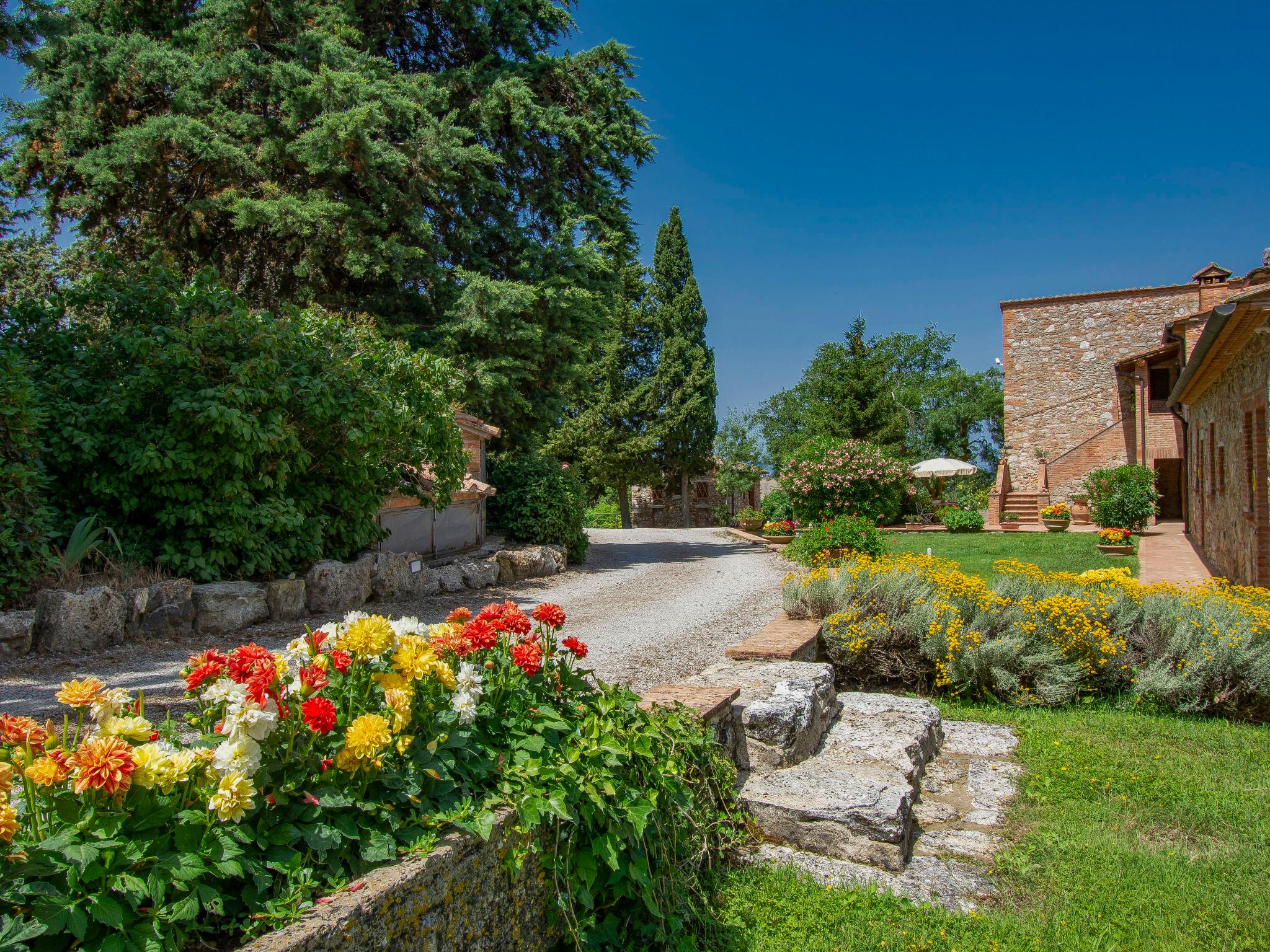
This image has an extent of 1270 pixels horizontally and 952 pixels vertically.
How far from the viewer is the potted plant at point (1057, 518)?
19.8 meters

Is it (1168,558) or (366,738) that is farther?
(1168,558)

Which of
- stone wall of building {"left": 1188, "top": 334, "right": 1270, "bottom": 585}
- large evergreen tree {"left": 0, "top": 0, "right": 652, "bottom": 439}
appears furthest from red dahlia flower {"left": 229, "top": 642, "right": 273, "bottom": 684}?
Result: large evergreen tree {"left": 0, "top": 0, "right": 652, "bottom": 439}

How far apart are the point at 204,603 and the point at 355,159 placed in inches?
315

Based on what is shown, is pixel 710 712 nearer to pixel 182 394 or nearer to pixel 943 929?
pixel 943 929

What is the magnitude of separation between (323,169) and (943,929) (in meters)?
12.8

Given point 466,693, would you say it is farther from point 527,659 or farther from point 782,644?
point 782,644

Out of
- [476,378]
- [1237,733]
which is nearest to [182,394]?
[476,378]

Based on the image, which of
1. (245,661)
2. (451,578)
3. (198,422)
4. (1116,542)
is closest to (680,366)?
(1116,542)

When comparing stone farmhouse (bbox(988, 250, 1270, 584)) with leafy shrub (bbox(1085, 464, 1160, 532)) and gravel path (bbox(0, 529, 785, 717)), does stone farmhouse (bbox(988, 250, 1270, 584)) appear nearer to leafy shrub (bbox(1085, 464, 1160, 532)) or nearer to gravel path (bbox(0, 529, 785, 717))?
leafy shrub (bbox(1085, 464, 1160, 532))

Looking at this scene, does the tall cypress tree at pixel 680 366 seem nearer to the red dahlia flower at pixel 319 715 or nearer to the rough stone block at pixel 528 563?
the rough stone block at pixel 528 563

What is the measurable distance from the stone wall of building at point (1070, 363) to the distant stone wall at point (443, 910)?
2588 centimetres

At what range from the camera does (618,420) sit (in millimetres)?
29781

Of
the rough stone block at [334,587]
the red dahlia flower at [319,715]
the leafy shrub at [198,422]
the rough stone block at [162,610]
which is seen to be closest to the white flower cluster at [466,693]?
the red dahlia flower at [319,715]

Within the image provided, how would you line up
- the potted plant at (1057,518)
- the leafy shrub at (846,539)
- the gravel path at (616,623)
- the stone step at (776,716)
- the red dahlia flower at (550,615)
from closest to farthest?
the red dahlia flower at (550,615) → the stone step at (776,716) → the gravel path at (616,623) → the leafy shrub at (846,539) → the potted plant at (1057,518)
